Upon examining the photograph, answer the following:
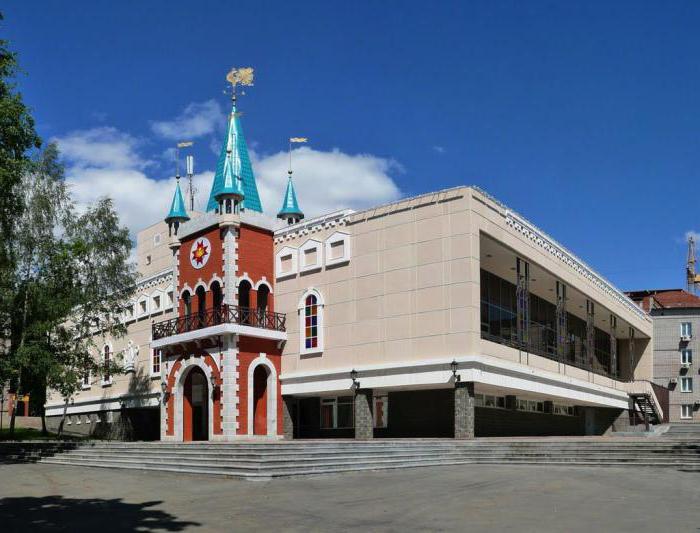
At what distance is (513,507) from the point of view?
1343 centimetres

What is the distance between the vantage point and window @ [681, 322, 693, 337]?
57.8m

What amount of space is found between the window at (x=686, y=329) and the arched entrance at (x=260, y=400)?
1493 inches

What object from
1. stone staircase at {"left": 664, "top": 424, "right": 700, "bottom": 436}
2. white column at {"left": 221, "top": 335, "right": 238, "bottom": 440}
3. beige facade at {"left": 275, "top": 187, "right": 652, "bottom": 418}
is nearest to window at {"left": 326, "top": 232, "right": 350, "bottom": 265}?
beige facade at {"left": 275, "top": 187, "right": 652, "bottom": 418}

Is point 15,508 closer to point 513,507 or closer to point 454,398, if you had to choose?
point 513,507

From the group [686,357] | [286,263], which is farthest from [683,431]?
[286,263]

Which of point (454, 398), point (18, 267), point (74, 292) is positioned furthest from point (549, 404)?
point (18, 267)

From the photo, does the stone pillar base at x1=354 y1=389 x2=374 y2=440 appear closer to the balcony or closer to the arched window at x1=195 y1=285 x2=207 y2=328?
the balcony

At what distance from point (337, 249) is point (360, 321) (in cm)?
323

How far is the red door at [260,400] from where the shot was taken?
31.8 metres

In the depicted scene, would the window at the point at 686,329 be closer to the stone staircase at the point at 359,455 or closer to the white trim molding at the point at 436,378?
the white trim molding at the point at 436,378

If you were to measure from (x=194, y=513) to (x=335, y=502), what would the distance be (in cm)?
261

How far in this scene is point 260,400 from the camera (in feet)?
106

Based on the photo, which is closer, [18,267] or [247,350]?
[247,350]

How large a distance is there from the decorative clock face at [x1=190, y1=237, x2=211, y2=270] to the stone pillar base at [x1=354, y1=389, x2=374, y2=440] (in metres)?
8.85
